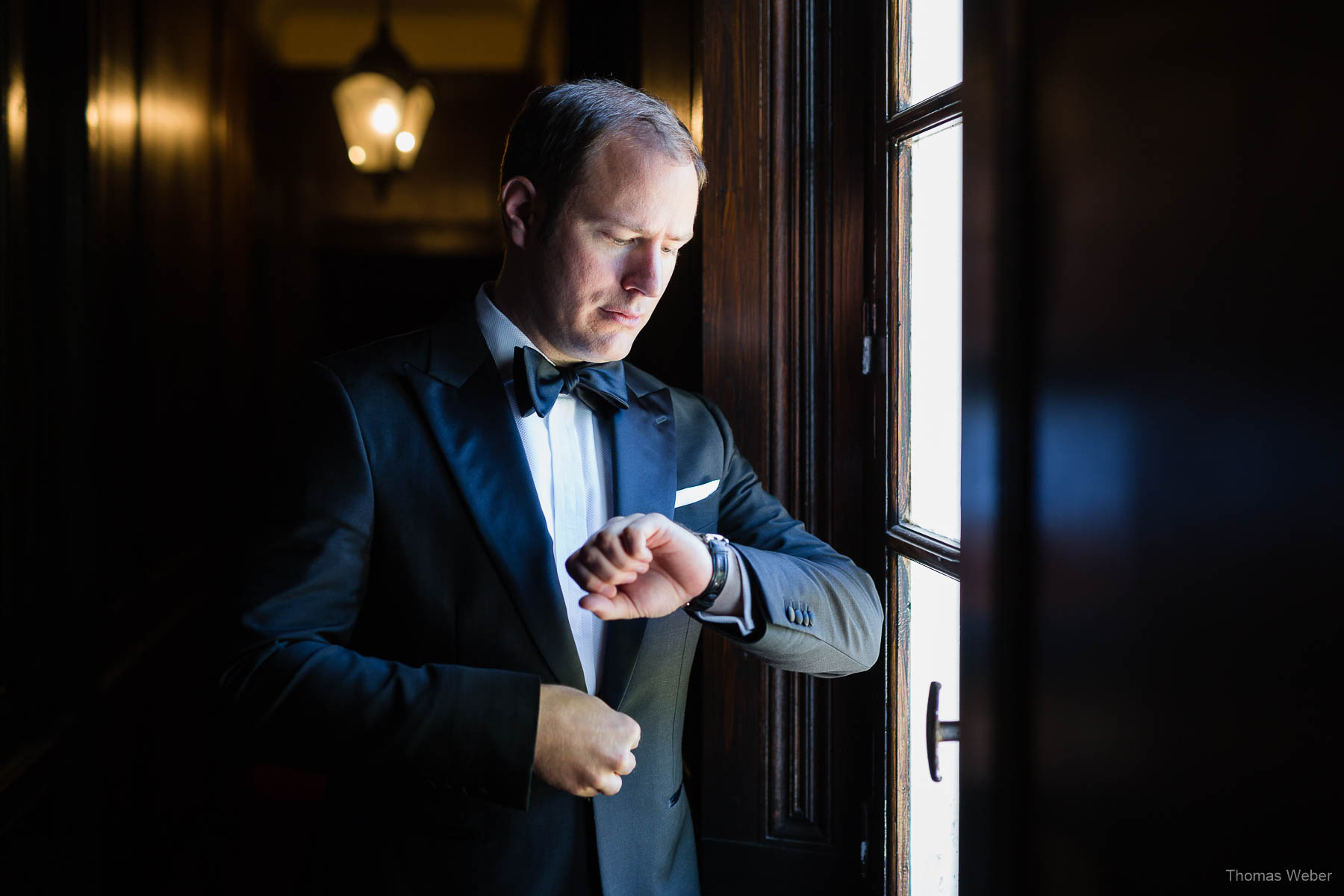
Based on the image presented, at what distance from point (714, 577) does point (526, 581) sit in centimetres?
25

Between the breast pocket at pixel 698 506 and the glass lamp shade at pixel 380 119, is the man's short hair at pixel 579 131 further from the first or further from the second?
the glass lamp shade at pixel 380 119

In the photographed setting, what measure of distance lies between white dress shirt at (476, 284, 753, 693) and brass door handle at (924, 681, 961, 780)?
0.34 meters

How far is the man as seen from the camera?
3.34 ft

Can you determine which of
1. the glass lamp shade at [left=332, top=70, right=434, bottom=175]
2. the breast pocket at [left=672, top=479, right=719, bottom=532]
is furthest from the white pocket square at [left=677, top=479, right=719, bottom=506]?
the glass lamp shade at [left=332, top=70, right=434, bottom=175]

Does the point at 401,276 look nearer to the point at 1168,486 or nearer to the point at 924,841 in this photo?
the point at 924,841

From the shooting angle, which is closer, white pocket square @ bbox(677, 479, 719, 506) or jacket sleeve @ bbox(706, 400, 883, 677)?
jacket sleeve @ bbox(706, 400, 883, 677)

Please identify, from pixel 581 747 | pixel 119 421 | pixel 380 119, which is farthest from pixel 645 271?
pixel 380 119

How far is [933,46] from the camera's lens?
139 cm

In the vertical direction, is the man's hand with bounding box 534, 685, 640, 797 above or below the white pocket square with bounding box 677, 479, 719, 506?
below

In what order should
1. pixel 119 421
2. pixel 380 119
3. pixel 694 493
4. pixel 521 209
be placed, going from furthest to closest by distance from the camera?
1. pixel 380 119
2. pixel 119 421
3. pixel 694 493
4. pixel 521 209

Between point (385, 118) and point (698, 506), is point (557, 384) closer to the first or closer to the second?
point (698, 506)

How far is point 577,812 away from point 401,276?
9.81ft

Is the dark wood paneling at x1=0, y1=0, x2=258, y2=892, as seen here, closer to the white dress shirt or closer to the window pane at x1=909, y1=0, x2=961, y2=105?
the white dress shirt

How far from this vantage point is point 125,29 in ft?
8.49
